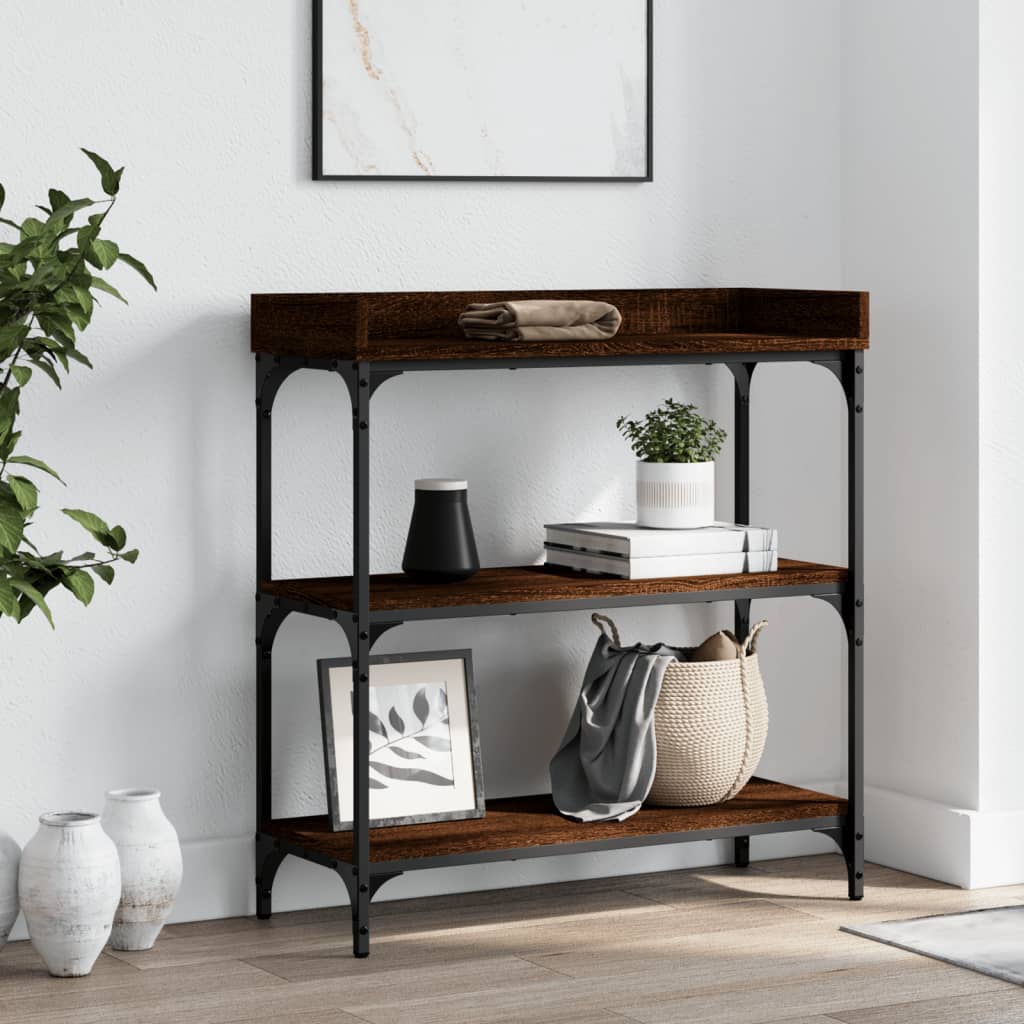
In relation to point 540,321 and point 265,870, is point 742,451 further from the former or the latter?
point 265,870

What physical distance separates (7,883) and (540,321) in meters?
1.27

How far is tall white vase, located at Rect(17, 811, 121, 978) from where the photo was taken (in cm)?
302

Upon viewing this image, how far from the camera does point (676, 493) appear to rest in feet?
11.4

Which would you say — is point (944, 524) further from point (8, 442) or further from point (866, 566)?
A: point (8, 442)

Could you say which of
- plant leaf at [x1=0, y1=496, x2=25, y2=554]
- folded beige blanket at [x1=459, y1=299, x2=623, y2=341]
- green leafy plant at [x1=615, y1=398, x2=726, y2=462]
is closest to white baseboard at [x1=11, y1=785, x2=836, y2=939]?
green leafy plant at [x1=615, y1=398, x2=726, y2=462]

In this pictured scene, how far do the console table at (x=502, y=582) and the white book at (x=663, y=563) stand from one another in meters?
0.03

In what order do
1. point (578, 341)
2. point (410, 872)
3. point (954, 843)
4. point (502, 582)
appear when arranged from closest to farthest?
point (578, 341) → point (502, 582) → point (410, 872) → point (954, 843)

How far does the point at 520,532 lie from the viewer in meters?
3.66

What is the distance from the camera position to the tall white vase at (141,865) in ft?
10.4

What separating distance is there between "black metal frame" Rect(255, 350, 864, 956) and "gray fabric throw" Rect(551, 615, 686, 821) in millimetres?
105

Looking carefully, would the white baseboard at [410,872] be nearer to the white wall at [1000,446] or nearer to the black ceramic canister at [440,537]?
the white wall at [1000,446]

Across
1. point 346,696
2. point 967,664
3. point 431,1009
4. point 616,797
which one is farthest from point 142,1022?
point 967,664

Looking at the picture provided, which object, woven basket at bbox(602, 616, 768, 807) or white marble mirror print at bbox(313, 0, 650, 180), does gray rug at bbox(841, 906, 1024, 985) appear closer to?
woven basket at bbox(602, 616, 768, 807)

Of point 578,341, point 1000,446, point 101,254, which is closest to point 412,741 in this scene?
point 578,341
